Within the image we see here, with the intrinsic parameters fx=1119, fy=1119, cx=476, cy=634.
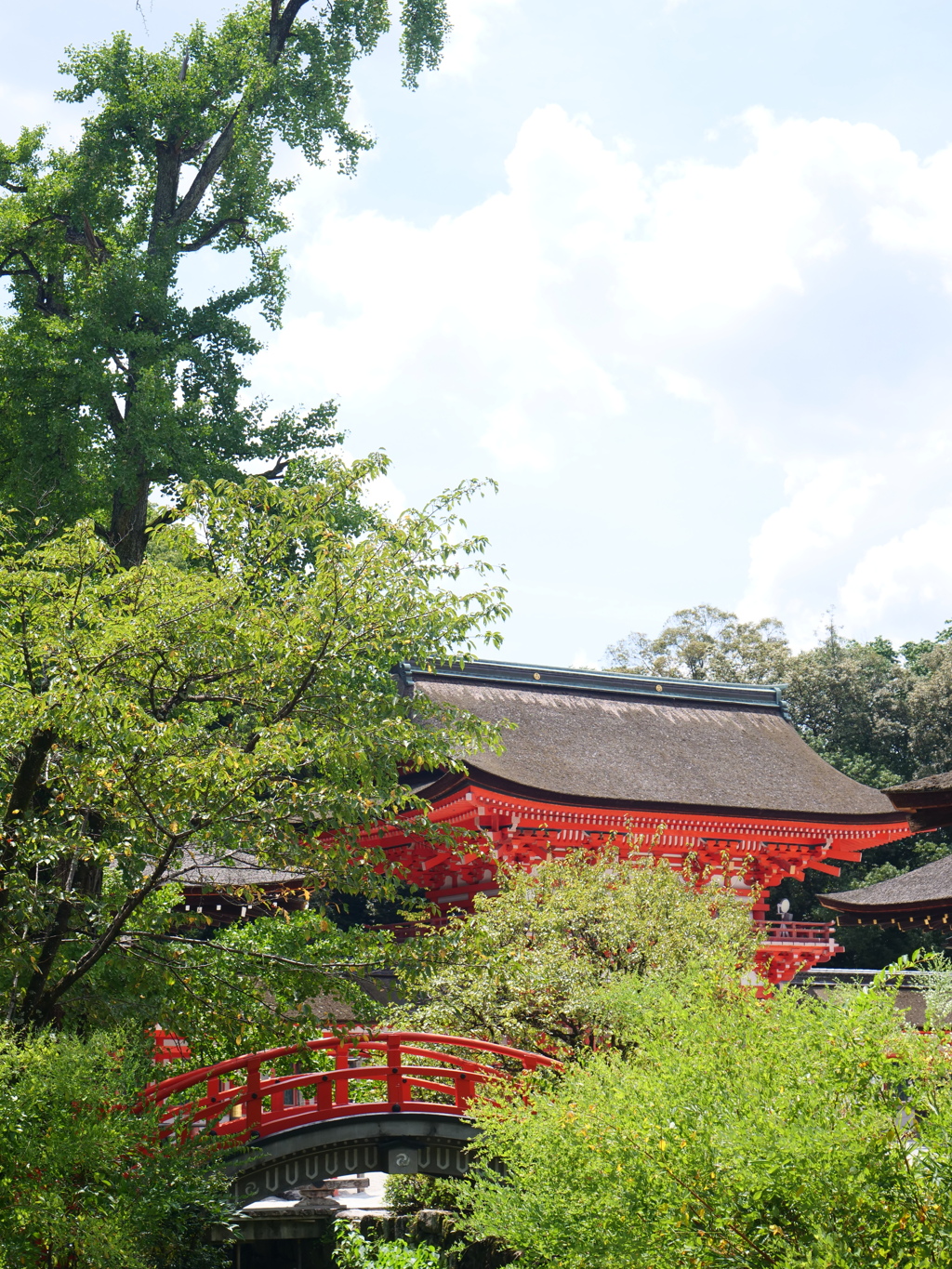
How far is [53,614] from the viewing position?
7.89 meters

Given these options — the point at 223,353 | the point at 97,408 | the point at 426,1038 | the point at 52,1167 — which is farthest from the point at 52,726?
the point at 223,353

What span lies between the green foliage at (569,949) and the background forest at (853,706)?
21149mm

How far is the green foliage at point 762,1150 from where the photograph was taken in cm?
416

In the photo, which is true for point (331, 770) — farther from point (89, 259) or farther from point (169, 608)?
point (89, 259)

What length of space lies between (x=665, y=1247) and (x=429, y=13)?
64.7ft

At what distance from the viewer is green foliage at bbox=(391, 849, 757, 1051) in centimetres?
1041

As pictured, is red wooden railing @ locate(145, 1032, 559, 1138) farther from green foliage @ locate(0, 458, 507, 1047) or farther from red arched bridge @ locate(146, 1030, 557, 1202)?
green foliage @ locate(0, 458, 507, 1047)

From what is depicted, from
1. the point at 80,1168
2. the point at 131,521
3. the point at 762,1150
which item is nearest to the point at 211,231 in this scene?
the point at 131,521

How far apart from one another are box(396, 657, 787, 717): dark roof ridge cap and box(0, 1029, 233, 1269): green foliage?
12720mm

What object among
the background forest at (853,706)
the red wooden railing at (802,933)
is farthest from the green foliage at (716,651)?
the red wooden railing at (802,933)

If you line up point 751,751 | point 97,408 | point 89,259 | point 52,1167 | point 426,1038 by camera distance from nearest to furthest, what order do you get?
point 52,1167
point 426,1038
point 97,408
point 89,259
point 751,751

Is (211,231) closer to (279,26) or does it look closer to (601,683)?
(279,26)

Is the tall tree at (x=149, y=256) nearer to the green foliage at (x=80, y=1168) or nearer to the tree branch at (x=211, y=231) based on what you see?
the tree branch at (x=211, y=231)

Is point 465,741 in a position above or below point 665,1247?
above
